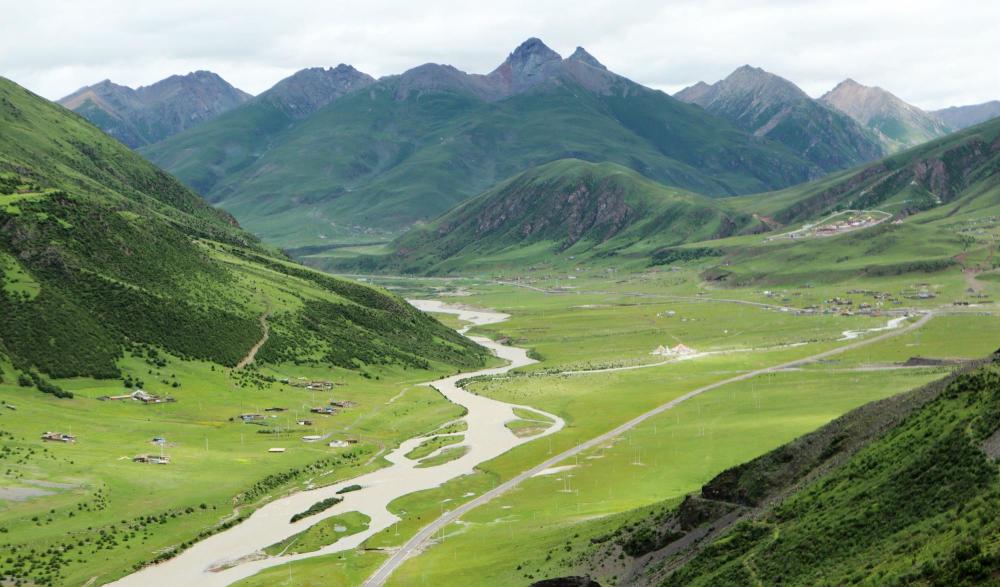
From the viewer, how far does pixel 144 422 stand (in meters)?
147

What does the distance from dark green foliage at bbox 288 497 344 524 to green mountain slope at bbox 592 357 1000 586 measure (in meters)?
47.3

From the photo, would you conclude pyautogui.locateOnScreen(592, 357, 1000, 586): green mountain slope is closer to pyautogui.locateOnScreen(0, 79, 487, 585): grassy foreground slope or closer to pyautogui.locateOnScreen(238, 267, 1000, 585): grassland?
pyautogui.locateOnScreen(238, 267, 1000, 585): grassland

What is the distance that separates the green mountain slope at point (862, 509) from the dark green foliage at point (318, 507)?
155ft

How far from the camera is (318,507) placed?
113688 millimetres

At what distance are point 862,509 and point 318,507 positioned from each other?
240ft

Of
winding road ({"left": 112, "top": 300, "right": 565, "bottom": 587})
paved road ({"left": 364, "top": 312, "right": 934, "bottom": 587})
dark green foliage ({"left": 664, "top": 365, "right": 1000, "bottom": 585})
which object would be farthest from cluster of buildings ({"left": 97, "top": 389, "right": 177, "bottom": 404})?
dark green foliage ({"left": 664, "top": 365, "right": 1000, "bottom": 585})

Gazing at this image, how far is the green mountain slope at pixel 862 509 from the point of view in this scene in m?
47.7

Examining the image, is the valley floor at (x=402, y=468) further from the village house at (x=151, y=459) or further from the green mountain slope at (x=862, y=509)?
the green mountain slope at (x=862, y=509)

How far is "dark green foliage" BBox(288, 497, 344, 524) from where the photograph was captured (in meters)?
111

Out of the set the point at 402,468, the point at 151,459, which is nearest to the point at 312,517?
the point at 402,468

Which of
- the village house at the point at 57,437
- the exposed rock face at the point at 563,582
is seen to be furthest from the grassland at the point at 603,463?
the village house at the point at 57,437

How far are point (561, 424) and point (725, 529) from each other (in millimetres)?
95222

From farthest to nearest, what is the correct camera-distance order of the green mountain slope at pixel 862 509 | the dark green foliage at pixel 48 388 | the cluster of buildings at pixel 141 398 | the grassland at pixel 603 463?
1. the cluster of buildings at pixel 141 398
2. the dark green foliage at pixel 48 388
3. the grassland at pixel 603 463
4. the green mountain slope at pixel 862 509

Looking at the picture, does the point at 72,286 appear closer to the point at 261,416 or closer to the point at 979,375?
the point at 261,416
